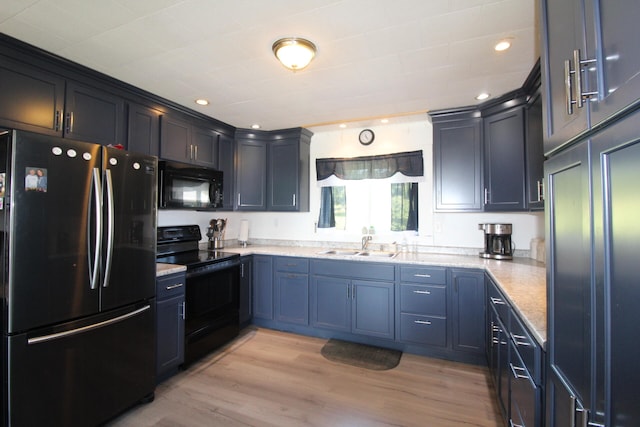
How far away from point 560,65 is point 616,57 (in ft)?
1.08

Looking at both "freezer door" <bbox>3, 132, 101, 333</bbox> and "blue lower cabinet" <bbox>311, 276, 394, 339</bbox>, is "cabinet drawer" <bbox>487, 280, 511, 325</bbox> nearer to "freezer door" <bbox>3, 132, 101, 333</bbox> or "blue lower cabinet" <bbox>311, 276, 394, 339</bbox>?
"blue lower cabinet" <bbox>311, 276, 394, 339</bbox>

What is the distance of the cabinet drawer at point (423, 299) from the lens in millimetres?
2816

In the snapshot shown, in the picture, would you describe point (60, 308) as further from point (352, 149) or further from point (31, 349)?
point (352, 149)

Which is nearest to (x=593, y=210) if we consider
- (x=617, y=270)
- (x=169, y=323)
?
(x=617, y=270)

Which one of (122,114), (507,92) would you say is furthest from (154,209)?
(507,92)

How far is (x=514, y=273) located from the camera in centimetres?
225

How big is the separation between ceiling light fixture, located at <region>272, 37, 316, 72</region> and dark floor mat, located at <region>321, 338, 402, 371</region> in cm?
252

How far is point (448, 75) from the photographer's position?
92.4 inches

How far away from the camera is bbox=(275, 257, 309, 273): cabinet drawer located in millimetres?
3369

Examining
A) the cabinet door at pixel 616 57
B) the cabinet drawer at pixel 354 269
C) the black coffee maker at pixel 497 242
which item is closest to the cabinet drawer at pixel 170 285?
the cabinet drawer at pixel 354 269

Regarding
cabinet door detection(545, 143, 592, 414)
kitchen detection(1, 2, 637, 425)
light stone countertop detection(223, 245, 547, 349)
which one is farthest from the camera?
kitchen detection(1, 2, 637, 425)

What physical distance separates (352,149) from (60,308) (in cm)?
318

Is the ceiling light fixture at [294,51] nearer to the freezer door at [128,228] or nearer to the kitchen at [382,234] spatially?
the freezer door at [128,228]

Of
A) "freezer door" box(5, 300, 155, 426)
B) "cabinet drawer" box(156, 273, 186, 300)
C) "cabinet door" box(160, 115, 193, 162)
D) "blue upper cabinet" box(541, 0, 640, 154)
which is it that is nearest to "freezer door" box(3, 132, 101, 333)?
"freezer door" box(5, 300, 155, 426)
